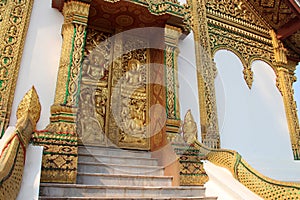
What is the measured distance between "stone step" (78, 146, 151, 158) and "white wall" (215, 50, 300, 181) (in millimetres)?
1354

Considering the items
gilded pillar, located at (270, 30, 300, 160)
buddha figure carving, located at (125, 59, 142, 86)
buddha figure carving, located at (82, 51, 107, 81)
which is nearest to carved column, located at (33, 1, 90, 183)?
buddha figure carving, located at (82, 51, 107, 81)

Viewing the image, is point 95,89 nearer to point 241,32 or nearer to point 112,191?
point 112,191

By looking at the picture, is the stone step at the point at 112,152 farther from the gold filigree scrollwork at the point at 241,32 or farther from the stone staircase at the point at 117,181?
the gold filigree scrollwork at the point at 241,32

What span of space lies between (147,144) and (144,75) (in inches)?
38.7

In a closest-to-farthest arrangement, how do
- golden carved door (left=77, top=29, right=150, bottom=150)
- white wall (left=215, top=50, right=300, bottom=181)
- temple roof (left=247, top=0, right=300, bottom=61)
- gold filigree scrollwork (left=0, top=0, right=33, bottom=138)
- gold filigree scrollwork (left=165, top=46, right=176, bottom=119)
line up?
gold filigree scrollwork (left=0, top=0, right=33, bottom=138) < gold filigree scrollwork (left=165, top=46, right=176, bottom=119) < golden carved door (left=77, top=29, right=150, bottom=150) < white wall (left=215, top=50, right=300, bottom=181) < temple roof (left=247, top=0, right=300, bottom=61)

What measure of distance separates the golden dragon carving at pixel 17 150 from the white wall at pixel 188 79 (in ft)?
6.32

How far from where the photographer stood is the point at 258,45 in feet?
16.4

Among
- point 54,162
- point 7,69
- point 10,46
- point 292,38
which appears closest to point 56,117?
point 54,162

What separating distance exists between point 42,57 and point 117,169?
1579mm

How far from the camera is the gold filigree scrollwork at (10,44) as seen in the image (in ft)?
8.54

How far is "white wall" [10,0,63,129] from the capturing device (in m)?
2.74

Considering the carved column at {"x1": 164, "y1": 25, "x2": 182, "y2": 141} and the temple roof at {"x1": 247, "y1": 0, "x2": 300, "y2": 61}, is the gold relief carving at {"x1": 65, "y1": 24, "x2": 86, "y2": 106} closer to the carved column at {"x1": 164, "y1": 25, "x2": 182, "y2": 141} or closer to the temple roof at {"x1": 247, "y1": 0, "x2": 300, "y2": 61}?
the carved column at {"x1": 164, "y1": 25, "x2": 182, "y2": 141}

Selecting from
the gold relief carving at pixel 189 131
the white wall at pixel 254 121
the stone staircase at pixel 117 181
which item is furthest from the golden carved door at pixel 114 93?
the white wall at pixel 254 121

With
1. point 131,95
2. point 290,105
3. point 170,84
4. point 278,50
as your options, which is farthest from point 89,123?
point 278,50
